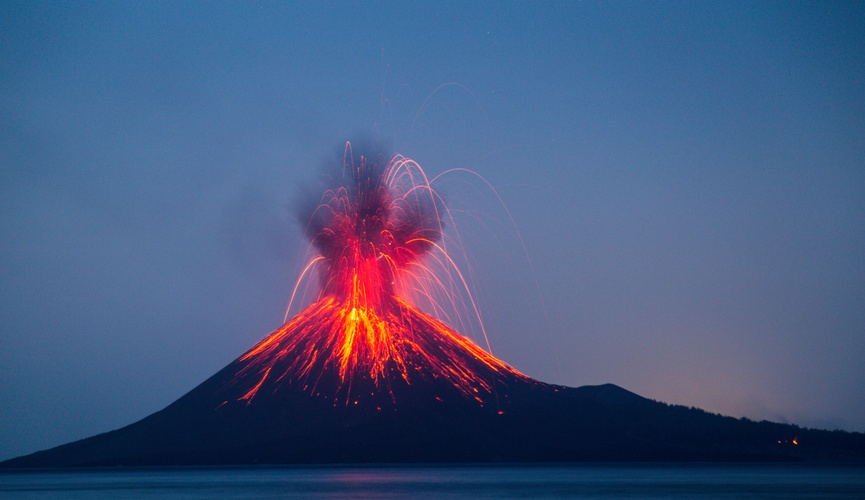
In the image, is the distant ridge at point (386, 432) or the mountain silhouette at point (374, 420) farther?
the mountain silhouette at point (374, 420)

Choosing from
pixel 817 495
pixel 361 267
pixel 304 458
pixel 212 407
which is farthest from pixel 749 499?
pixel 212 407

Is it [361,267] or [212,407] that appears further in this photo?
A: [212,407]

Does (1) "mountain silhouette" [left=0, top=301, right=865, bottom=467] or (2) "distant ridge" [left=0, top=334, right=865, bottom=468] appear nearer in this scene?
(2) "distant ridge" [left=0, top=334, right=865, bottom=468]

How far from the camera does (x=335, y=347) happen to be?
126 metres

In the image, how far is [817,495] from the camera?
2154 inches

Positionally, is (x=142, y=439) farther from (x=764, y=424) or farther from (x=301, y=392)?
→ (x=764, y=424)

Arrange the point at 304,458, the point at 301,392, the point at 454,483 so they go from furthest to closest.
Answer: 1. the point at 301,392
2. the point at 304,458
3. the point at 454,483

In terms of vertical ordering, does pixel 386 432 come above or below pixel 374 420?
below

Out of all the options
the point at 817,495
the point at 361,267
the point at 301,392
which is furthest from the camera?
the point at 301,392

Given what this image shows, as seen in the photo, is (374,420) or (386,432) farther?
(374,420)

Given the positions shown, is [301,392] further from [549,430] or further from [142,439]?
[549,430]

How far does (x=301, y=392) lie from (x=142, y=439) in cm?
2435

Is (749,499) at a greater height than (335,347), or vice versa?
(335,347)

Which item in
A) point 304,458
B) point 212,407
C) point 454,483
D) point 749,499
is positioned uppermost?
point 212,407
